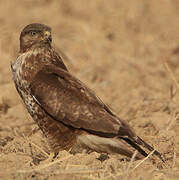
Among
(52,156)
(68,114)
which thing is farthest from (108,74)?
(68,114)

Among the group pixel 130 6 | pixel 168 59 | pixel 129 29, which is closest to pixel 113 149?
pixel 168 59

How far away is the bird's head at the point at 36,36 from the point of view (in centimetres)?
659

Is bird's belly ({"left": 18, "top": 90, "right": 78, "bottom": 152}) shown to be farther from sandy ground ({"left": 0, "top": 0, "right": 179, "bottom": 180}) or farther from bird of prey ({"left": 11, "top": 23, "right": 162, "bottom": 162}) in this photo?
sandy ground ({"left": 0, "top": 0, "right": 179, "bottom": 180})

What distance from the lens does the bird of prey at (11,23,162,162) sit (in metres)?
5.92

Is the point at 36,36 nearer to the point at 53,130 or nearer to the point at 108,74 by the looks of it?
the point at 53,130

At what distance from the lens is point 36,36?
6.62 meters

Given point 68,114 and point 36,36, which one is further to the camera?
point 36,36

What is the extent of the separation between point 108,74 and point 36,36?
4.06 meters

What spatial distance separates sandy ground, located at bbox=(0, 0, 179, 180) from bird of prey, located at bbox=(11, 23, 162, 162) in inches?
7.2

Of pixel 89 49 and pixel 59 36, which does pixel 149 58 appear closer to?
pixel 89 49

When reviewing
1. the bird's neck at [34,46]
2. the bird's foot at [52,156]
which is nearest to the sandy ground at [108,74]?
the bird's foot at [52,156]

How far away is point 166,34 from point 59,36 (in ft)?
8.66

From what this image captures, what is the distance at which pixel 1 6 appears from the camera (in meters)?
13.6

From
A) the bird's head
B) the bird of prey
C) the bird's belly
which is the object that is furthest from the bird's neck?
the bird's belly
